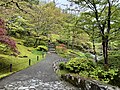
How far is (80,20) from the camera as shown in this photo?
1463 centimetres

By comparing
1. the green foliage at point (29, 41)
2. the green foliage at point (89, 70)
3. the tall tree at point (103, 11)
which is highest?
the tall tree at point (103, 11)

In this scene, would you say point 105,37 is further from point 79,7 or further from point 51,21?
point 51,21

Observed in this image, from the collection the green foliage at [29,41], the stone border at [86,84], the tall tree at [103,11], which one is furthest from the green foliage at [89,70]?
the green foliage at [29,41]

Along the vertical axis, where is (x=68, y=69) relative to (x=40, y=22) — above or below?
below

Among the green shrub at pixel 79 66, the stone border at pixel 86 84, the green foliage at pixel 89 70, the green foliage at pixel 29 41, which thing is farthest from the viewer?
the green foliage at pixel 29 41

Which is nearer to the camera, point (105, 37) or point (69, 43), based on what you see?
point (105, 37)

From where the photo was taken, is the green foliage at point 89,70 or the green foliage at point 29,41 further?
the green foliage at point 29,41

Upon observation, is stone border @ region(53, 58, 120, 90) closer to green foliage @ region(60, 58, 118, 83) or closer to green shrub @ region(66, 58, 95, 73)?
green foliage @ region(60, 58, 118, 83)

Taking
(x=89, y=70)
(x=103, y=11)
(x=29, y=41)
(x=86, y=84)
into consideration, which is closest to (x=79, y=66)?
(x=89, y=70)

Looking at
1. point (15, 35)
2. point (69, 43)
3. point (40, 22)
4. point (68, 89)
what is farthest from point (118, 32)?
point (69, 43)

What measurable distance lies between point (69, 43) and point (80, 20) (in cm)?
2832

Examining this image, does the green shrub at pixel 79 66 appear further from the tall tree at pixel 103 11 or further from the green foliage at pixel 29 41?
the green foliage at pixel 29 41

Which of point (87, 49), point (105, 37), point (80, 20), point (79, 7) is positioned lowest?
point (87, 49)

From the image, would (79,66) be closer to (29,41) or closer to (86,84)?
(86,84)
